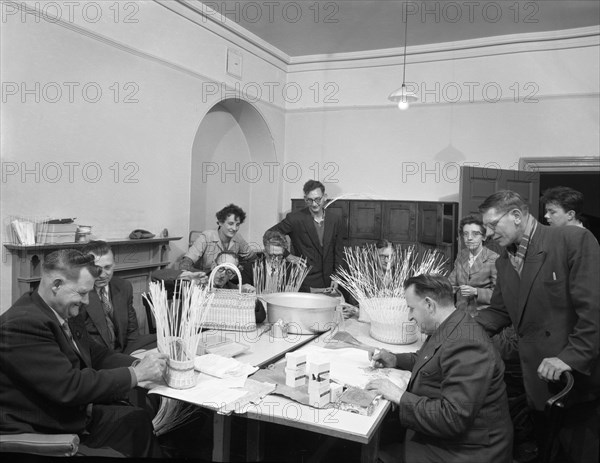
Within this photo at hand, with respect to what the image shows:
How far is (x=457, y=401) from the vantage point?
1817 mm

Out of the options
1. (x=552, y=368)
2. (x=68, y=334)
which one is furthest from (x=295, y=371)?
(x=552, y=368)

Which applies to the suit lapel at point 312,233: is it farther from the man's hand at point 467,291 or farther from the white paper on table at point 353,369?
the white paper on table at point 353,369

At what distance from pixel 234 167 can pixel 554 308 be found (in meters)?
5.14

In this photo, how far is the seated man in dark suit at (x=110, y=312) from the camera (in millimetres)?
2707

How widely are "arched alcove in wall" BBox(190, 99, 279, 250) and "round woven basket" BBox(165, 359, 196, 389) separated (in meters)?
4.03

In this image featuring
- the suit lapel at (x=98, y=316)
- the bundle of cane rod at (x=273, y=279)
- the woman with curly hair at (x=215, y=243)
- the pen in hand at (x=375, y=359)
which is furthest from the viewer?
the woman with curly hair at (x=215, y=243)

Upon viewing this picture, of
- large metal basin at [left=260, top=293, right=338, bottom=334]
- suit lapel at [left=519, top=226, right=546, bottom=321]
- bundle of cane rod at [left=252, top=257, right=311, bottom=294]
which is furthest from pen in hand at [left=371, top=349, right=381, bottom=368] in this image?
bundle of cane rod at [left=252, top=257, right=311, bottom=294]

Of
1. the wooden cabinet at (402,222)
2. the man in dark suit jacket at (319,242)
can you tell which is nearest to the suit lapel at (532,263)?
the man in dark suit jacket at (319,242)

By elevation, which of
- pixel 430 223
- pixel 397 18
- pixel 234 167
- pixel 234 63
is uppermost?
pixel 397 18

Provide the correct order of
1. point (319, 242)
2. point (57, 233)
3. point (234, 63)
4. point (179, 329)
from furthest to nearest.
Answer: point (234, 63), point (319, 242), point (57, 233), point (179, 329)

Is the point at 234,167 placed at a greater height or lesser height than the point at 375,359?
greater

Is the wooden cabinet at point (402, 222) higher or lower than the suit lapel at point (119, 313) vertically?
higher

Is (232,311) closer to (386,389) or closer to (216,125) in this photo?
(386,389)

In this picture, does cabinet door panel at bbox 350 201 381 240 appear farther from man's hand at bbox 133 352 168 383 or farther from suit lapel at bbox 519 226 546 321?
man's hand at bbox 133 352 168 383
